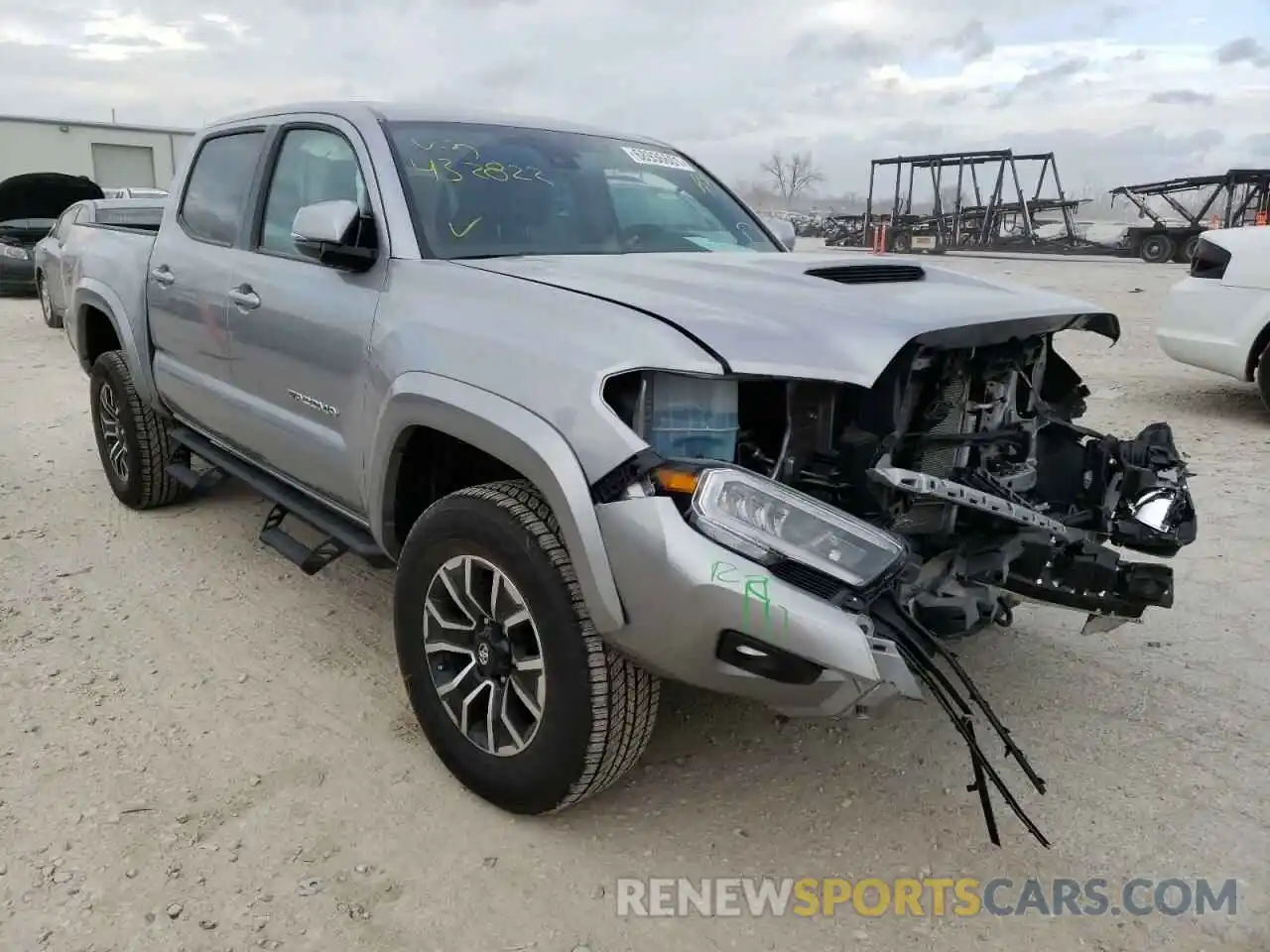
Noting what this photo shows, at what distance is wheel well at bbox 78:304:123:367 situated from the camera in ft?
17.7

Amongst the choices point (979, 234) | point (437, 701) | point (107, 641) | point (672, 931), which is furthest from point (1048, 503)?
point (979, 234)

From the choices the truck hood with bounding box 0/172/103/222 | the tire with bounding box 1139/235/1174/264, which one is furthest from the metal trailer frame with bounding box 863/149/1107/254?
the truck hood with bounding box 0/172/103/222

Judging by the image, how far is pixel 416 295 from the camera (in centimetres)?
286

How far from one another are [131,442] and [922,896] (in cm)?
430

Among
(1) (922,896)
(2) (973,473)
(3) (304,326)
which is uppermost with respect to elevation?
(3) (304,326)

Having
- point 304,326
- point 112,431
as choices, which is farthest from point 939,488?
point 112,431

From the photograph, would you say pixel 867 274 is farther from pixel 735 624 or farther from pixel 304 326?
pixel 304 326

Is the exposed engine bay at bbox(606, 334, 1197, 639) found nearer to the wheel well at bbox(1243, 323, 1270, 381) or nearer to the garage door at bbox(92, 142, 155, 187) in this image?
the wheel well at bbox(1243, 323, 1270, 381)

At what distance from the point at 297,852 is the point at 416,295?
1535 mm

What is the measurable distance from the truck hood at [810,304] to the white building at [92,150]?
115 feet

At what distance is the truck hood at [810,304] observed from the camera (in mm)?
2305

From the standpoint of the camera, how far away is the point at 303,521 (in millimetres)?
3635

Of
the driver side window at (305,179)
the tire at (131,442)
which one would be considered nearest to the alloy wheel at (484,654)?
the driver side window at (305,179)

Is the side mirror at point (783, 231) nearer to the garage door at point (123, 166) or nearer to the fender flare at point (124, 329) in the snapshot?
the fender flare at point (124, 329)
